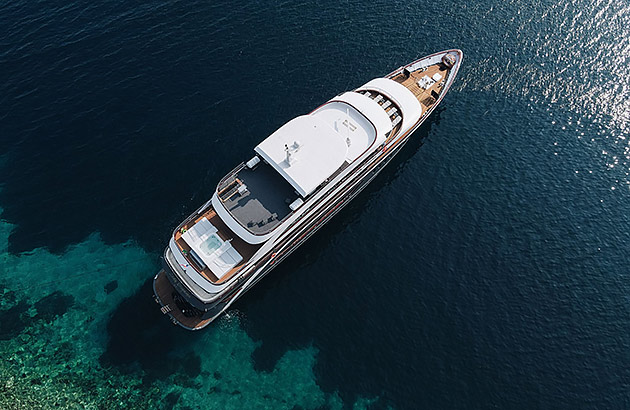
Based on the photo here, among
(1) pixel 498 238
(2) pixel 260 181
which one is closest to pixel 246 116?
(2) pixel 260 181

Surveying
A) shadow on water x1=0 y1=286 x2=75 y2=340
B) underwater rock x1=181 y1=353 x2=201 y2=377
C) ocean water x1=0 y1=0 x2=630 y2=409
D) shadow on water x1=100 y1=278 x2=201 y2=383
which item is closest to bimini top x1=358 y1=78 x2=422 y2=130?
ocean water x1=0 y1=0 x2=630 y2=409

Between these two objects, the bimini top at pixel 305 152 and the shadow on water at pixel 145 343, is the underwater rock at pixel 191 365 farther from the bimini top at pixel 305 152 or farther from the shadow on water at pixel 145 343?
the bimini top at pixel 305 152

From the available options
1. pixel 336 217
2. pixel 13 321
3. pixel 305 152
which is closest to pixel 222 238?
pixel 305 152

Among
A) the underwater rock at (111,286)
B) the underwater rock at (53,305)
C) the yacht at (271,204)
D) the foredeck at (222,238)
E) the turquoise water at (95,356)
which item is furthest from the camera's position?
the underwater rock at (111,286)

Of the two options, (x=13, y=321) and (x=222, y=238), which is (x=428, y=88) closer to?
(x=222, y=238)

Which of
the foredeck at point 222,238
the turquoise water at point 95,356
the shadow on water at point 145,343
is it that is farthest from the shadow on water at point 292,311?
the shadow on water at point 145,343

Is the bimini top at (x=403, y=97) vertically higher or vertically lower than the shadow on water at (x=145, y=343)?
higher
